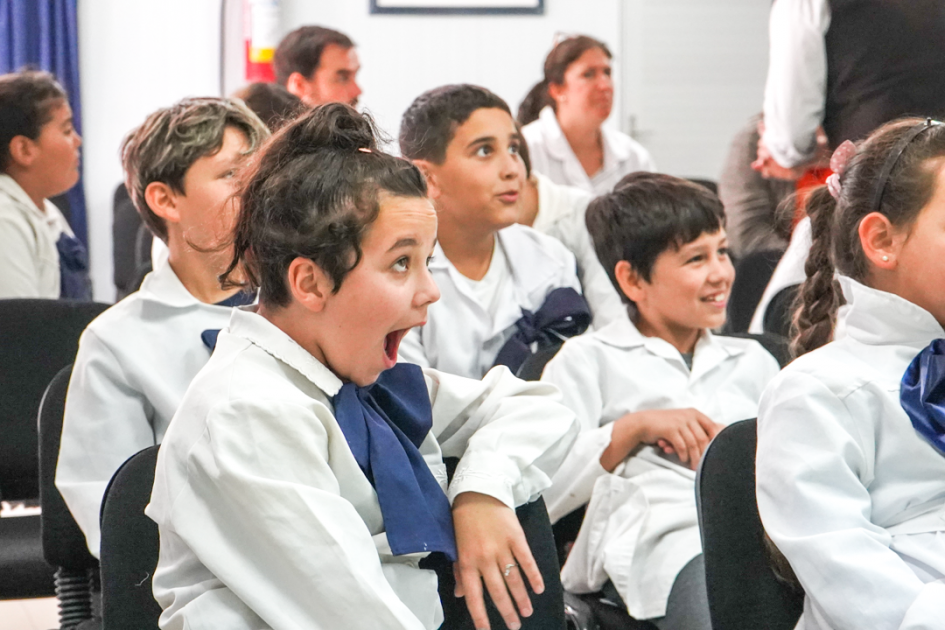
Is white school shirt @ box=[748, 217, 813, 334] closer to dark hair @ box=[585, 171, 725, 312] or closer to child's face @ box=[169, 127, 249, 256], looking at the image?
dark hair @ box=[585, 171, 725, 312]

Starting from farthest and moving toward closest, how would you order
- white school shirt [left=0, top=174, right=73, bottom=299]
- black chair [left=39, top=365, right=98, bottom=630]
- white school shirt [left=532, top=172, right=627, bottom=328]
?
white school shirt [left=0, top=174, right=73, bottom=299], white school shirt [left=532, top=172, right=627, bottom=328], black chair [left=39, top=365, right=98, bottom=630]

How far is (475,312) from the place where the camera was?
2240mm

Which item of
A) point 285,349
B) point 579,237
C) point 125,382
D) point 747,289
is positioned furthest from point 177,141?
point 747,289

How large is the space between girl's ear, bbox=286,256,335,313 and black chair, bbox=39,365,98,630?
2.21ft

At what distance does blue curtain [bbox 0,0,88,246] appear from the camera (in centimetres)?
511

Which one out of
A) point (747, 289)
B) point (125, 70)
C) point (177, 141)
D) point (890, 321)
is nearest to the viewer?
point (890, 321)

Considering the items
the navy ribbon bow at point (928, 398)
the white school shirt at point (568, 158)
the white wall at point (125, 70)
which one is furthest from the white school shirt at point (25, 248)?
the white wall at point (125, 70)

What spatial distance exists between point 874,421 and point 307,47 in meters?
3.22

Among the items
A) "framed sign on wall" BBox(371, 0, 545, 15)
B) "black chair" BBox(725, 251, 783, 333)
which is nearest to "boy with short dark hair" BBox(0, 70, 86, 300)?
"black chair" BBox(725, 251, 783, 333)

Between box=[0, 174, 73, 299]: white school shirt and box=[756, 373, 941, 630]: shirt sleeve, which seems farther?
box=[0, 174, 73, 299]: white school shirt

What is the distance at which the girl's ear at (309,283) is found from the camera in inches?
46.8

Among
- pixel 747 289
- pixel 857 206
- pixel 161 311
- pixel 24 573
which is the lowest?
pixel 24 573

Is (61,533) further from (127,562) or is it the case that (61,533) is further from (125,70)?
(125,70)

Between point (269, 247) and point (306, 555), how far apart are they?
35cm
